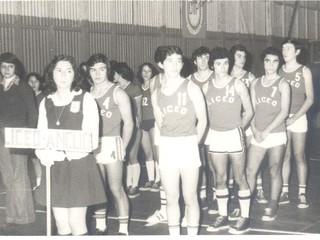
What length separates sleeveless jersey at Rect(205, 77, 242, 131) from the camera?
554 cm

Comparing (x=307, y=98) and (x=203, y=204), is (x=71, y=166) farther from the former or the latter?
(x=307, y=98)

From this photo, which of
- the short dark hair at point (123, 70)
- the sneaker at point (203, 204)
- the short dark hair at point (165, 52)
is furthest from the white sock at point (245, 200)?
the short dark hair at point (123, 70)

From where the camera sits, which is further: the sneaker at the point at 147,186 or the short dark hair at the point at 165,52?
the sneaker at the point at 147,186

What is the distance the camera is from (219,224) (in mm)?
5770

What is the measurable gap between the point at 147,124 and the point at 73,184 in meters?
4.01

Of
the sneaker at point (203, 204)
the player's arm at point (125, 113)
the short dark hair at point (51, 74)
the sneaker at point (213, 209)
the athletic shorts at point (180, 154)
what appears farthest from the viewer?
the sneaker at point (203, 204)

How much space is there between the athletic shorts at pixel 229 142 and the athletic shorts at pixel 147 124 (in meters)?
2.45

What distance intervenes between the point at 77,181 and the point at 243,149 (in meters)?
2.08

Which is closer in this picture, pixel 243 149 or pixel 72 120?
pixel 72 120

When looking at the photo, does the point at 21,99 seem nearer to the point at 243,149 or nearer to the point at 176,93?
the point at 176,93

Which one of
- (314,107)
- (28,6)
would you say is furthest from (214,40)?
(28,6)

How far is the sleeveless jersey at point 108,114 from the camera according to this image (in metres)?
5.19

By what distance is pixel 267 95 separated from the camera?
234 inches

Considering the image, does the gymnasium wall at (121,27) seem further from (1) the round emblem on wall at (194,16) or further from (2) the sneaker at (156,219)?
(2) the sneaker at (156,219)
